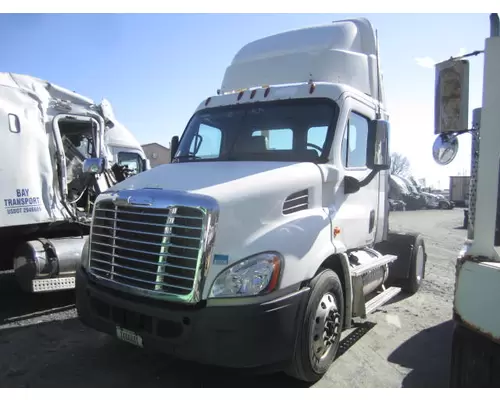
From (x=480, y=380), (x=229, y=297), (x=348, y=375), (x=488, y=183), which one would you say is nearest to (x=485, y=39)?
(x=488, y=183)

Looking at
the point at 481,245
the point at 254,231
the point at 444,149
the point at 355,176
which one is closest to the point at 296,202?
the point at 254,231

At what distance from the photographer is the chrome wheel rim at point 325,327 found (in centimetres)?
358

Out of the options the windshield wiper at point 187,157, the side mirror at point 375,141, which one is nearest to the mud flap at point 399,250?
the side mirror at point 375,141

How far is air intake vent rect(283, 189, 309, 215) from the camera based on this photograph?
359 centimetres

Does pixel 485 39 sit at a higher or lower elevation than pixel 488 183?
higher

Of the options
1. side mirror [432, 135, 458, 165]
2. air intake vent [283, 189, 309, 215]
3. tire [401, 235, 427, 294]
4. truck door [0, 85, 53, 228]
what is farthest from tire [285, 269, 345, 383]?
truck door [0, 85, 53, 228]

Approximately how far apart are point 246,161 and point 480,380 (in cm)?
270

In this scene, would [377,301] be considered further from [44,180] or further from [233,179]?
[44,180]

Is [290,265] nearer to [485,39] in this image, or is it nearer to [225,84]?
[485,39]

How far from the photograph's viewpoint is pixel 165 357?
426cm

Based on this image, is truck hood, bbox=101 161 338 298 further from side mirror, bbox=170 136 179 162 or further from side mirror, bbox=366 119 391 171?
side mirror, bbox=170 136 179 162

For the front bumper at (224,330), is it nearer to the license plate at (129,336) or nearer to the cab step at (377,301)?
the license plate at (129,336)

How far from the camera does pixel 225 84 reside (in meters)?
5.96

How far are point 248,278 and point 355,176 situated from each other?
80.8 inches
